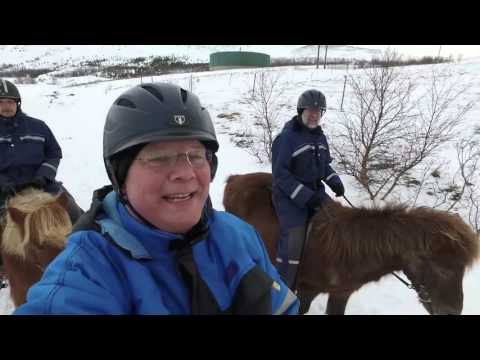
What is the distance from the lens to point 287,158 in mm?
3342

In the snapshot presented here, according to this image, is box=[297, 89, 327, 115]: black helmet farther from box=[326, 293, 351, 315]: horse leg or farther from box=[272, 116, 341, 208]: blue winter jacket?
box=[326, 293, 351, 315]: horse leg

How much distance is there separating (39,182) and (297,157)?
306 cm

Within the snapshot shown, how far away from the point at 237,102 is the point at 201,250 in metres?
16.0

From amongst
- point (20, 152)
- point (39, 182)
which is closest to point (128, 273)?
point (39, 182)

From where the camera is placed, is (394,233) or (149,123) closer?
(149,123)

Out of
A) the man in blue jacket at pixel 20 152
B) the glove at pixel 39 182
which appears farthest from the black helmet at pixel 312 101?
the glove at pixel 39 182

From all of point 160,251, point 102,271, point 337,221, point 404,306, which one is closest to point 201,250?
point 160,251

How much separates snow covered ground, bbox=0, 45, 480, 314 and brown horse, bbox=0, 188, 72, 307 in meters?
1.41

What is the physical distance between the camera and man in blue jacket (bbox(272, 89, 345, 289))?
316 centimetres

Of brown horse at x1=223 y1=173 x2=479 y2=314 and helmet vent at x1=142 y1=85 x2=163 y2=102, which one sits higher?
helmet vent at x1=142 y1=85 x2=163 y2=102

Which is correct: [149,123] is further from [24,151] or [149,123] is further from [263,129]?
[263,129]

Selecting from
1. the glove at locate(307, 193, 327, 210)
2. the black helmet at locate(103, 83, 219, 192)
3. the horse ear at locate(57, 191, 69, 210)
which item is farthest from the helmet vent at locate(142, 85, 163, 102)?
the glove at locate(307, 193, 327, 210)

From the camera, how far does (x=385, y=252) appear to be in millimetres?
2676
